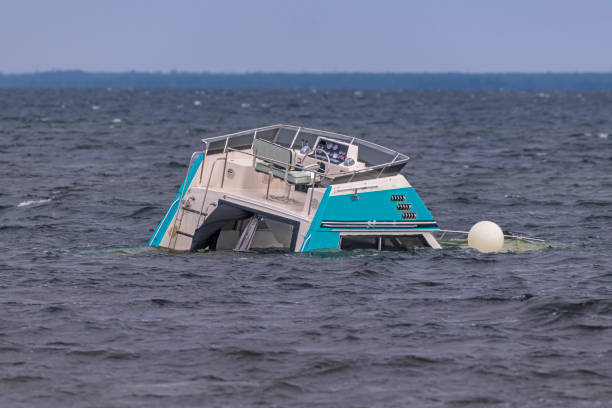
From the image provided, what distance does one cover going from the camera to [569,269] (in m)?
17.8

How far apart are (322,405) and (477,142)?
44.3m

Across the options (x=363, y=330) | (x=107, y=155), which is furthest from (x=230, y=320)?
(x=107, y=155)

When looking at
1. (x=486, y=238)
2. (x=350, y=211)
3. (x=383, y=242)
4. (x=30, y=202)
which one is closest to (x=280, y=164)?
(x=350, y=211)

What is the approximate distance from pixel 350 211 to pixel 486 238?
3319mm

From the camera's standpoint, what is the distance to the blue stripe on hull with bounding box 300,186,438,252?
17.2m

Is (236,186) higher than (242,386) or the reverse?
higher

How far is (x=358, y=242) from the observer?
1811cm

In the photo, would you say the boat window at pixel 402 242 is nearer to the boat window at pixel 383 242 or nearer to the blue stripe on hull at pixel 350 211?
the boat window at pixel 383 242

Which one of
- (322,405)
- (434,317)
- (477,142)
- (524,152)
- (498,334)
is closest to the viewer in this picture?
(322,405)

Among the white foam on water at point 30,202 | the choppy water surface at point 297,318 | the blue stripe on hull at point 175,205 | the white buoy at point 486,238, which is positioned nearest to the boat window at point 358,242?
the choppy water surface at point 297,318

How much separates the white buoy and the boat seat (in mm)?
3562

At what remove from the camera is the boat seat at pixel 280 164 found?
17.8 m

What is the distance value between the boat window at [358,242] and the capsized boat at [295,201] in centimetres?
Result: 1

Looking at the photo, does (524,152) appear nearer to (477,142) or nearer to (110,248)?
(477,142)
